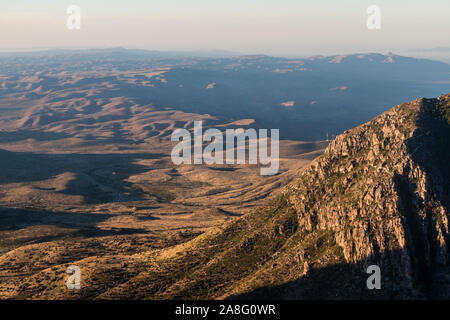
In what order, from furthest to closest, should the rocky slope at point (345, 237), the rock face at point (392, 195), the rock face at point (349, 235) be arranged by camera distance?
the rock face at point (392, 195)
the rocky slope at point (345, 237)
the rock face at point (349, 235)

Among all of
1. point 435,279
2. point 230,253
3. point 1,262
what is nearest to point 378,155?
point 435,279

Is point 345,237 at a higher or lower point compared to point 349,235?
lower

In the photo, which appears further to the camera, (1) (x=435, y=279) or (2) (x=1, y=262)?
(2) (x=1, y=262)

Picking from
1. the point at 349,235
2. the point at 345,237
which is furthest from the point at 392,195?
the point at 345,237

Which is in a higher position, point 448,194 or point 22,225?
point 448,194

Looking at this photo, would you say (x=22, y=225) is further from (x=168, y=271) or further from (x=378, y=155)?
(x=378, y=155)

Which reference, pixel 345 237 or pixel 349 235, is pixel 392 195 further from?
pixel 345 237
